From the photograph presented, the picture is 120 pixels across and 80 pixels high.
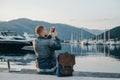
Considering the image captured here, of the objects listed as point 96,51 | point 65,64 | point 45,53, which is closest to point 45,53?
point 45,53

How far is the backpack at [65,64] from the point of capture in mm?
8664

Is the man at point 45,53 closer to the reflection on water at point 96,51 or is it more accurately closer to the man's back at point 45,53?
the man's back at point 45,53

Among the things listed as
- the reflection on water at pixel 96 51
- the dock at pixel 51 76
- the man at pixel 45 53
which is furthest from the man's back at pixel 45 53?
the reflection on water at pixel 96 51

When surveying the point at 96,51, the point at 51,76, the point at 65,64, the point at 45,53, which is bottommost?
the point at 96,51

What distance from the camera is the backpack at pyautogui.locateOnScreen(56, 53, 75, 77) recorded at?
8664 millimetres

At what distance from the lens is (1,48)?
3186 centimetres

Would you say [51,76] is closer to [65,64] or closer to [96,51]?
[65,64]

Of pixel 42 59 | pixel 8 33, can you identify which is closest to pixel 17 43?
pixel 42 59

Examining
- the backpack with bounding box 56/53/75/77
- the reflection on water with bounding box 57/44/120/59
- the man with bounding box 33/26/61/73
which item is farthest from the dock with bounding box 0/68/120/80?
the reflection on water with bounding box 57/44/120/59

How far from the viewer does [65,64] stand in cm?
883

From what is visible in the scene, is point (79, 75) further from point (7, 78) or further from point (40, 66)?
point (7, 78)

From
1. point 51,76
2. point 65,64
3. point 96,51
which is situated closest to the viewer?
point 51,76

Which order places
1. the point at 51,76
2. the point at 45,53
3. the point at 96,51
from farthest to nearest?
the point at 96,51, the point at 45,53, the point at 51,76

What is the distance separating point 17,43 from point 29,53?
232cm
